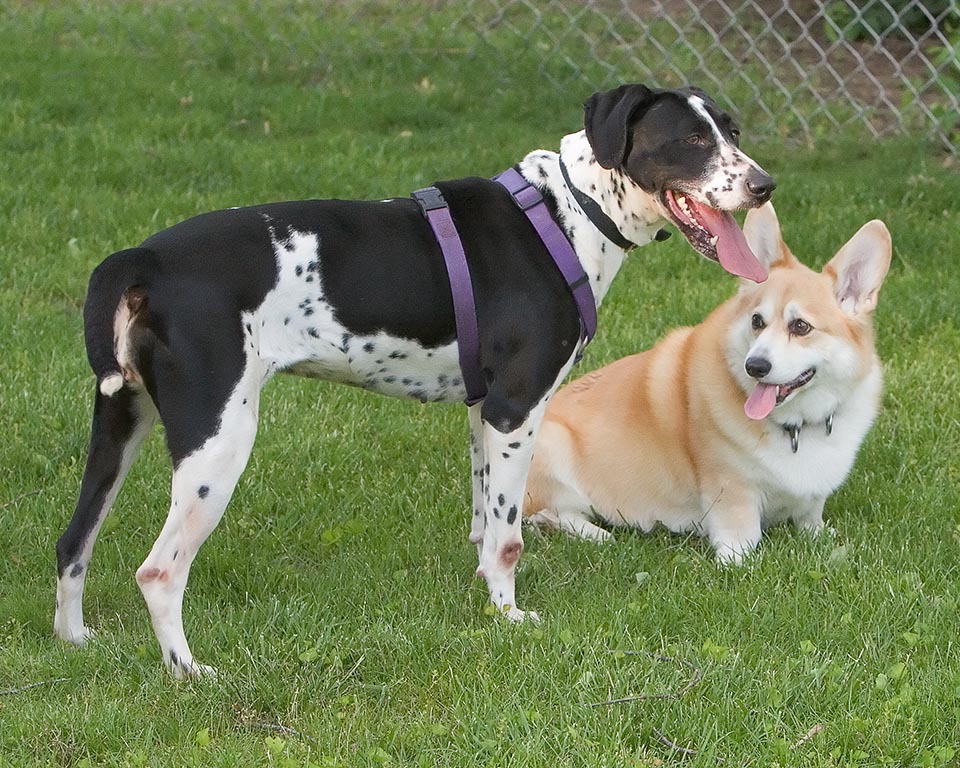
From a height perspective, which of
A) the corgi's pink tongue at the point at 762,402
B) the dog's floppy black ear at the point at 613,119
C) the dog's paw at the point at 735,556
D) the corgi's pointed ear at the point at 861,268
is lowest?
the dog's paw at the point at 735,556

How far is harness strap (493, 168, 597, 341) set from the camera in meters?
3.81

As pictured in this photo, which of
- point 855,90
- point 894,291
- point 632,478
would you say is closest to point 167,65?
point 855,90

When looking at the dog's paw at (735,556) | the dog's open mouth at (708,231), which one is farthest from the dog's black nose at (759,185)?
the dog's paw at (735,556)

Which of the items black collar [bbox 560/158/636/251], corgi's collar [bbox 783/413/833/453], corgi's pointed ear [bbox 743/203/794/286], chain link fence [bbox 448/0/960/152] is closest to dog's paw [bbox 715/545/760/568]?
corgi's collar [bbox 783/413/833/453]

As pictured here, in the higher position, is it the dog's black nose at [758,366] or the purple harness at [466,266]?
the purple harness at [466,266]

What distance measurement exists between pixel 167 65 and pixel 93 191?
218cm

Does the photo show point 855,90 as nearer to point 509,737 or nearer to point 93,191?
point 93,191

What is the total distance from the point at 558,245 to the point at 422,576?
112 centimetres

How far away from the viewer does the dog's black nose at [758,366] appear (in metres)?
4.13

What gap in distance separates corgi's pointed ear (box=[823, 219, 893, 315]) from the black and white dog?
71 cm

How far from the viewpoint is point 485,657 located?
3.55 m

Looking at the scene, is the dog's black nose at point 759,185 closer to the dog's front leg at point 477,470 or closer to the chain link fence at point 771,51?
the dog's front leg at point 477,470

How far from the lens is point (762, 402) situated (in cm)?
422

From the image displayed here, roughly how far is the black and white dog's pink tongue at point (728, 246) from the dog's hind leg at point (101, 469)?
162 centimetres
